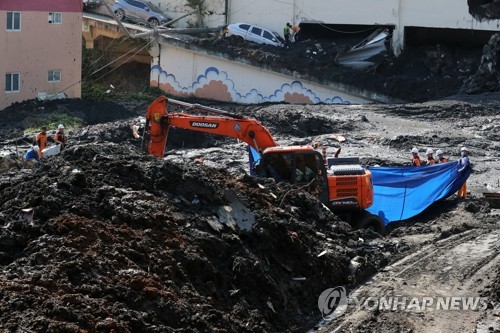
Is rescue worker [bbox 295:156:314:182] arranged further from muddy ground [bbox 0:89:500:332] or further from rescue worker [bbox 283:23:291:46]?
rescue worker [bbox 283:23:291:46]

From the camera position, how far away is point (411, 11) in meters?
41.9

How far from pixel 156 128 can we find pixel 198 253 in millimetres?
7157

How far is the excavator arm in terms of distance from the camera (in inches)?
871

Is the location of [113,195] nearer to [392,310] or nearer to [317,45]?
[392,310]

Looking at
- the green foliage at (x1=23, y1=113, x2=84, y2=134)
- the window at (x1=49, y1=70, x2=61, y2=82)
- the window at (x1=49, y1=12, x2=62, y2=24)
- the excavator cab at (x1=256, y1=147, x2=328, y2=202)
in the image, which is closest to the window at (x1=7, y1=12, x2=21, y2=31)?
the window at (x1=49, y1=12, x2=62, y2=24)

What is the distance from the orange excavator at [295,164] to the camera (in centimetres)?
2130

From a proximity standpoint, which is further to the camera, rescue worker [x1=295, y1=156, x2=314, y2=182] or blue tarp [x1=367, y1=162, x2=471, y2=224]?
blue tarp [x1=367, y1=162, x2=471, y2=224]

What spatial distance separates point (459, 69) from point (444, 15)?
7.49 feet

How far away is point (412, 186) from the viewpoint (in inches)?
933

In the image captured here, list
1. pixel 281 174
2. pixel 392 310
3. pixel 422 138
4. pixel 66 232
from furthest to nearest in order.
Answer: pixel 422 138 < pixel 281 174 < pixel 392 310 < pixel 66 232

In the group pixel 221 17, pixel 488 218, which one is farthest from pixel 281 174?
pixel 221 17

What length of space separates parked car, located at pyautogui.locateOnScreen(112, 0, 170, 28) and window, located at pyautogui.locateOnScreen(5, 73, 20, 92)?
360 inches

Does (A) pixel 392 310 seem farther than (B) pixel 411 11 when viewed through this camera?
No

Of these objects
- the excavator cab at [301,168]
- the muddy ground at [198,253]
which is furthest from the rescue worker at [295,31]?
the excavator cab at [301,168]
